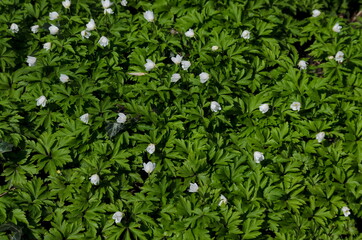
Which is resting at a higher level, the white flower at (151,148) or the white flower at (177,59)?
the white flower at (177,59)

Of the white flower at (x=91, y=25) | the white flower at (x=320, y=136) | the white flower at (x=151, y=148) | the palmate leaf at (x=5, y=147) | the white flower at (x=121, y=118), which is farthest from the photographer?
the white flower at (x=91, y=25)

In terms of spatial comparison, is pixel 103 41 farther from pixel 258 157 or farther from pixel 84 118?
pixel 258 157

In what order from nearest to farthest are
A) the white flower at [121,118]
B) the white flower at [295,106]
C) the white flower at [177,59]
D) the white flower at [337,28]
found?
the white flower at [121,118], the white flower at [295,106], the white flower at [177,59], the white flower at [337,28]

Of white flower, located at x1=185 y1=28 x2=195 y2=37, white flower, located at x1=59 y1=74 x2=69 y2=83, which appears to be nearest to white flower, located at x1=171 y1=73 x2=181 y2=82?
white flower, located at x1=185 y1=28 x2=195 y2=37

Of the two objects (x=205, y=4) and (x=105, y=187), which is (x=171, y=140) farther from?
(x=205, y=4)

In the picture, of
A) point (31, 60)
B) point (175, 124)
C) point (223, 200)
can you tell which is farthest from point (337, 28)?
point (31, 60)

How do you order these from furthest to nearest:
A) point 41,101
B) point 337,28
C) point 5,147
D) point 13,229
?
1. point 337,28
2. point 41,101
3. point 5,147
4. point 13,229

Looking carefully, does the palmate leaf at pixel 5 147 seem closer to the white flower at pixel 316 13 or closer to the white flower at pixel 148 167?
the white flower at pixel 148 167

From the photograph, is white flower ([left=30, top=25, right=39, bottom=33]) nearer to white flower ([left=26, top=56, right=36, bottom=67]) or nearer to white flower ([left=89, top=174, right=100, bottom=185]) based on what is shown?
white flower ([left=26, top=56, right=36, bottom=67])

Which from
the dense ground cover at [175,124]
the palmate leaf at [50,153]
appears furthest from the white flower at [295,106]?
the palmate leaf at [50,153]
